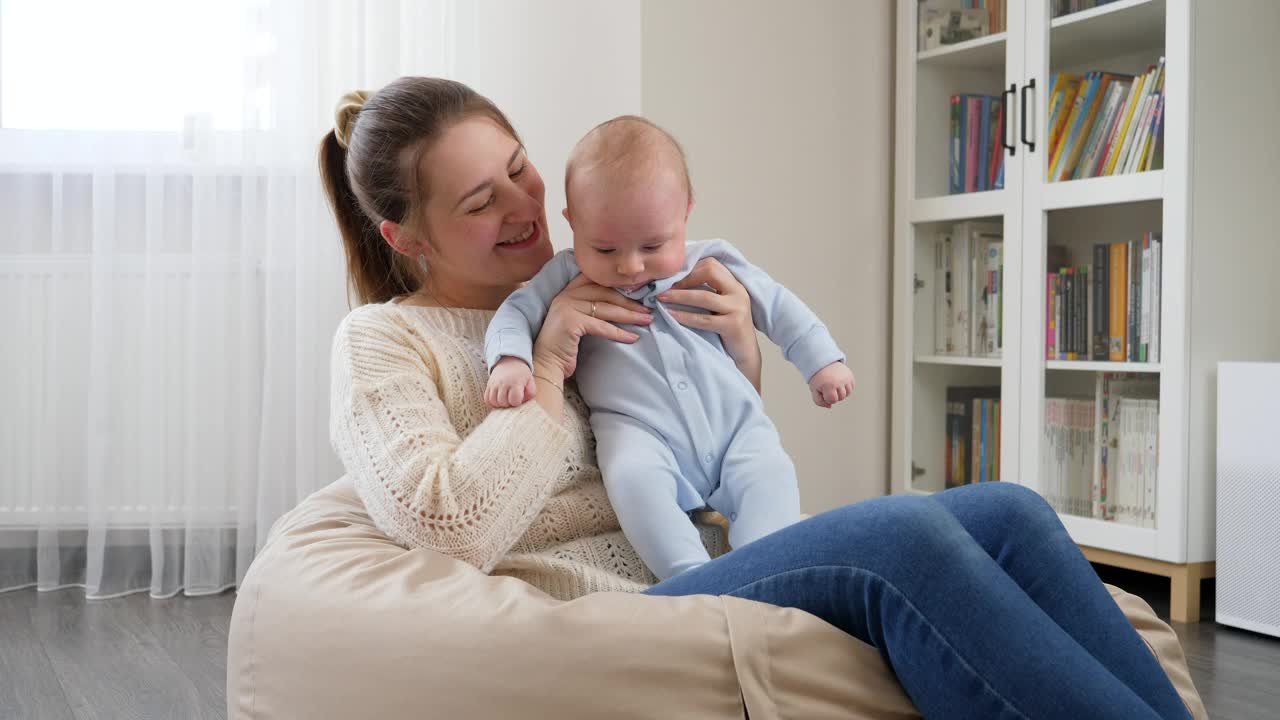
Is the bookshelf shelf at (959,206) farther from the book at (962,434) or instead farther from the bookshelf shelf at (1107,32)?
the book at (962,434)

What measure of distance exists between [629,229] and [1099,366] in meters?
1.88

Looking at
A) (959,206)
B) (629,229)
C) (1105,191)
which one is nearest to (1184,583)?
(1105,191)

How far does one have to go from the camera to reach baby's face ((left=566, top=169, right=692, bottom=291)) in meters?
1.39

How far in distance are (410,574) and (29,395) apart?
7.54 ft

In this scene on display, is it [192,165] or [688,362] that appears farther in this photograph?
[192,165]

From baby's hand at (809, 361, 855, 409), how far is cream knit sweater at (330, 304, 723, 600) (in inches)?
12.5

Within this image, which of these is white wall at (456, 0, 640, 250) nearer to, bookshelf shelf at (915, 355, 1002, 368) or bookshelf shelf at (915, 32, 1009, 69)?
bookshelf shelf at (915, 32, 1009, 69)

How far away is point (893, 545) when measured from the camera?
102 centimetres

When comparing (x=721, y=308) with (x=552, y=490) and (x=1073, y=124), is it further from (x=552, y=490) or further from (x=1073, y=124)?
(x=1073, y=124)

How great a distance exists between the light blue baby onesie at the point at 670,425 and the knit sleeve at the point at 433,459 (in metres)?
0.10

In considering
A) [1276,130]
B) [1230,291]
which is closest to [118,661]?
[1230,291]

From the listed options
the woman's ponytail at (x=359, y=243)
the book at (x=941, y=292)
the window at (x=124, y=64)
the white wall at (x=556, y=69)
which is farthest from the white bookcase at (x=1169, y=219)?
the window at (x=124, y=64)

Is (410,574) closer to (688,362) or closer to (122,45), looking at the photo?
(688,362)

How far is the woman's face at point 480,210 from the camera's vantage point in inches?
56.4
